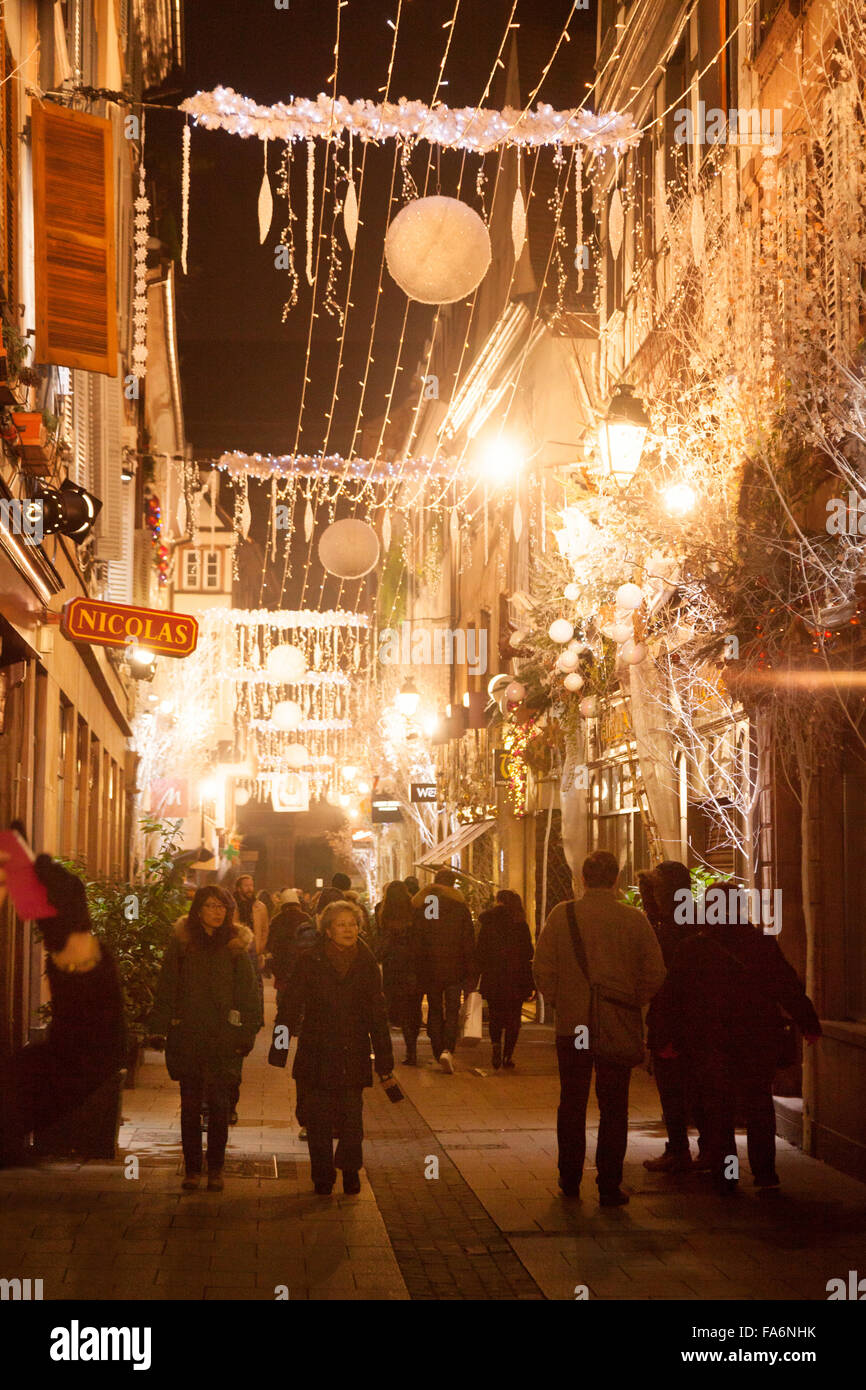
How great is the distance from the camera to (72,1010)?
805cm

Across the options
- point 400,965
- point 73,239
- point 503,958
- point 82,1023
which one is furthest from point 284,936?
point 82,1023

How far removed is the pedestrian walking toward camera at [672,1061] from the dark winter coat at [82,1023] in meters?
3.47

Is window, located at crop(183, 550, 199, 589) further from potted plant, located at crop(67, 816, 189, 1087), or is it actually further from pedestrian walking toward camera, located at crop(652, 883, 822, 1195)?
pedestrian walking toward camera, located at crop(652, 883, 822, 1195)

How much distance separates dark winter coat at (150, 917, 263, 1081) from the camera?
945 cm

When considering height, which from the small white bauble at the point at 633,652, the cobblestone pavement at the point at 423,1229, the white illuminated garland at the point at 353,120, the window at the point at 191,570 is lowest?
the cobblestone pavement at the point at 423,1229

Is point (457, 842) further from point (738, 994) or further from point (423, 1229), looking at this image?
point (423, 1229)

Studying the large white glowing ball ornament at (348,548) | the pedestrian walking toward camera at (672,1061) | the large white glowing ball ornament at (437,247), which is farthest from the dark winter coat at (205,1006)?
the large white glowing ball ornament at (348,548)

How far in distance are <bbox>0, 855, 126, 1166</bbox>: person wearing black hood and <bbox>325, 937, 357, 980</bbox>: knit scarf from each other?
1.65 m

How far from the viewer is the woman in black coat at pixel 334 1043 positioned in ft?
30.6

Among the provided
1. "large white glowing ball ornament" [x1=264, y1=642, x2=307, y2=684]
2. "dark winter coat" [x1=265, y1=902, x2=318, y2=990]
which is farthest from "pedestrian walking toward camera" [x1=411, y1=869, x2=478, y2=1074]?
"large white glowing ball ornament" [x1=264, y1=642, x2=307, y2=684]

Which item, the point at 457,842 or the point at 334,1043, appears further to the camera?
the point at 457,842

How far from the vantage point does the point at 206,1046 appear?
947 cm

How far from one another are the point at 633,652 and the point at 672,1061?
4.39 meters

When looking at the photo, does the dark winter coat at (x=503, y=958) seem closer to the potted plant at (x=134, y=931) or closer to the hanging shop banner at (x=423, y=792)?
the potted plant at (x=134, y=931)
